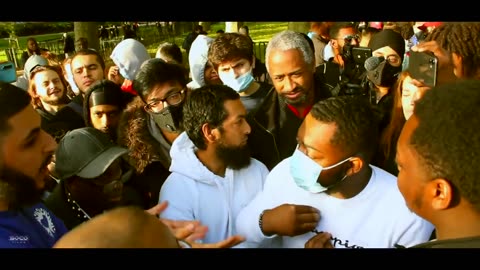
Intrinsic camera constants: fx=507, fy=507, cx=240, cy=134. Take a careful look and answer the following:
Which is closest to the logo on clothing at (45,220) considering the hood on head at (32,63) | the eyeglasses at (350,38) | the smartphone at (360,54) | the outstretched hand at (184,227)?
the outstretched hand at (184,227)

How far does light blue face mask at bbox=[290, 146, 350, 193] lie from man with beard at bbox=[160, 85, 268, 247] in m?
0.20

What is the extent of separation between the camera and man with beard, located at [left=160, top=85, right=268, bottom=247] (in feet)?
6.08

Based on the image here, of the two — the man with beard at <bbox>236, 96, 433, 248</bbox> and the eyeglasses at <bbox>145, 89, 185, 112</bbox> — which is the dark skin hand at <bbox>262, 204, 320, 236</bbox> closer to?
the man with beard at <bbox>236, 96, 433, 248</bbox>

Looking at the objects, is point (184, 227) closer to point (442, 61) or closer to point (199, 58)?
point (442, 61)

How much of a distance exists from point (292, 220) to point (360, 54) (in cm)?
112

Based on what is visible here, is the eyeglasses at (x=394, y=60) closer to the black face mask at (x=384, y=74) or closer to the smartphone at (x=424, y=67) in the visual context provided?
the black face mask at (x=384, y=74)

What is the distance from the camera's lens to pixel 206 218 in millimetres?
1864

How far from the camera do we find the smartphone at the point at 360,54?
2.45 m

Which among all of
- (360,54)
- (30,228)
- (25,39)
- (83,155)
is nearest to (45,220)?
(30,228)

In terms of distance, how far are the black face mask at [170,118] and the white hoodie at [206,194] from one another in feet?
0.50

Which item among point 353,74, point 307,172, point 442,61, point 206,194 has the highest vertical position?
point 442,61

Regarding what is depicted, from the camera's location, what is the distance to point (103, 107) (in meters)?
2.26
